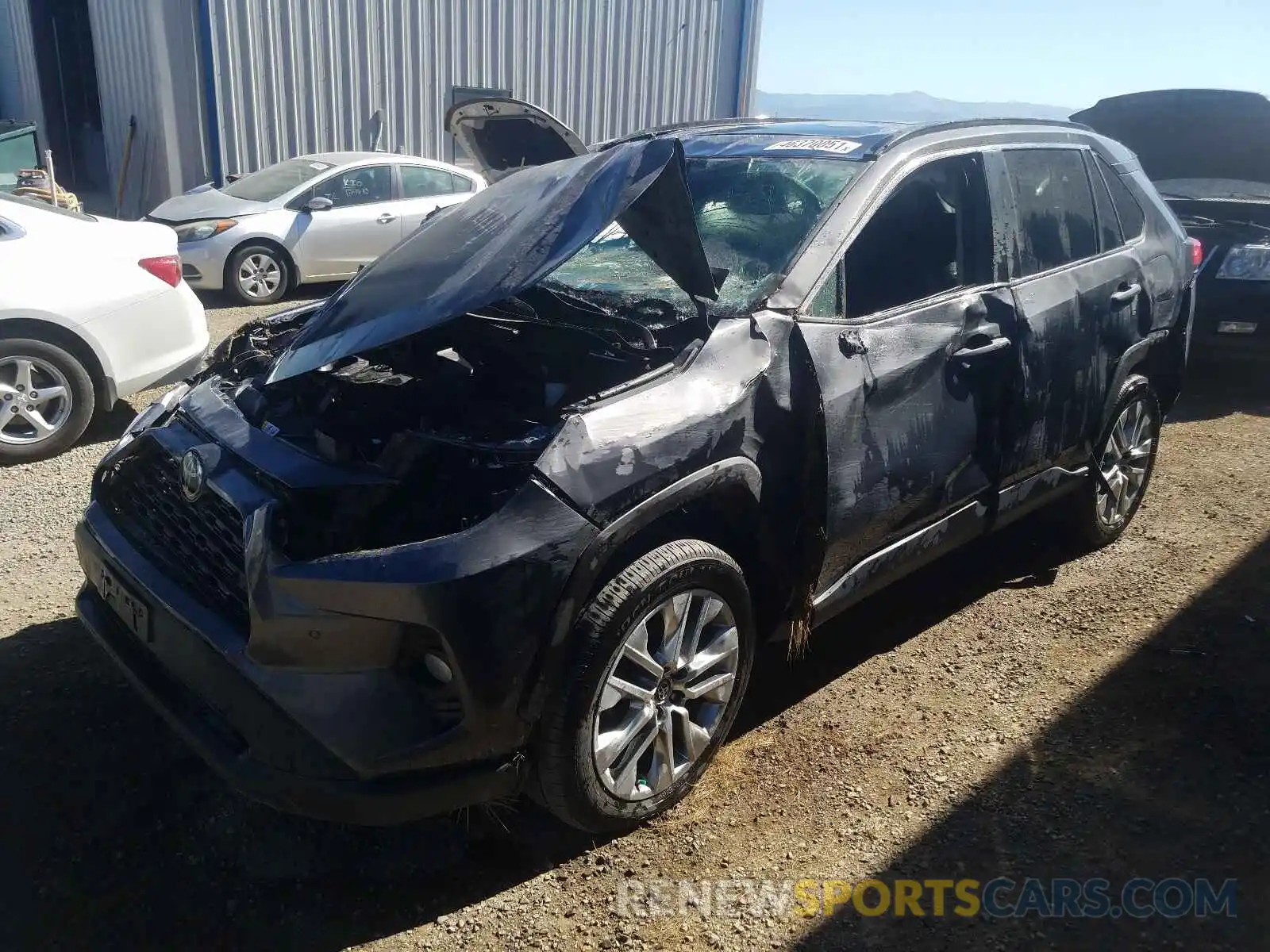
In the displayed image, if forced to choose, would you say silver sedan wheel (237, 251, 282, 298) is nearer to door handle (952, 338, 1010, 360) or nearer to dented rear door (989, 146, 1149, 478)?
dented rear door (989, 146, 1149, 478)

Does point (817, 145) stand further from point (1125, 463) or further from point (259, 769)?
point (259, 769)

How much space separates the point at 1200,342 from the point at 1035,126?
12.6ft

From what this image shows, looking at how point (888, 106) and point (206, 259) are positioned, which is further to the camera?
point (888, 106)

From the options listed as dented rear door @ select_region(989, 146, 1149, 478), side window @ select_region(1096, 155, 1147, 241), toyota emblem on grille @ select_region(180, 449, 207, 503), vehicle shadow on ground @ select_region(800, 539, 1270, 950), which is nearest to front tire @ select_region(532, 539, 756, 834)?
vehicle shadow on ground @ select_region(800, 539, 1270, 950)

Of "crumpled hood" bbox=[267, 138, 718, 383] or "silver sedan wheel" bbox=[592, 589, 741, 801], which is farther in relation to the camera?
"crumpled hood" bbox=[267, 138, 718, 383]

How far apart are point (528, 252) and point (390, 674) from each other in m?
1.18

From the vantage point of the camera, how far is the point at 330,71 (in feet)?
42.4

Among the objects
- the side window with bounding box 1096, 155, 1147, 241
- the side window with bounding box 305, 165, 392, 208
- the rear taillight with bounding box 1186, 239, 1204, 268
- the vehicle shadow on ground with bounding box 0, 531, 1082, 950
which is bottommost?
the vehicle shadow on ground with bounding box 0, 531, 1082, 950

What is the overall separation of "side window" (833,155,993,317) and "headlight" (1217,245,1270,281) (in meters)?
4.35

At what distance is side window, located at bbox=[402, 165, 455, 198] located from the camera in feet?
34.4

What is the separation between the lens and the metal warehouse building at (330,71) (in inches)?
483

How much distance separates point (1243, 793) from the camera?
9.70ft

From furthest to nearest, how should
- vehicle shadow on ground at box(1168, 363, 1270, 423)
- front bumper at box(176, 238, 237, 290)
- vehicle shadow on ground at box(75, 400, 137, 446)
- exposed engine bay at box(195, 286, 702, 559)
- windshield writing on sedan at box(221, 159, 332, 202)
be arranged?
windshield writing on sedan at box(221, 159, 332, 202) < front bumper at box(176, 238, 237, 290) < vehicle shadow on ground at box(1168, 363, 1270, 423) < vehicle shadow on ground at box(75, 400, 137, 446) < exposed engine bay at box(195, 286, 702, 559)

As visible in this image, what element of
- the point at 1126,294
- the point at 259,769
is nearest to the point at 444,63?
the point at 1126,294
